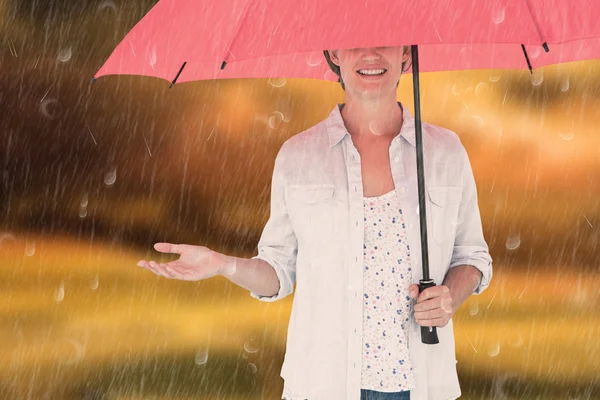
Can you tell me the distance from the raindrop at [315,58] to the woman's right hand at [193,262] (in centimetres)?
113

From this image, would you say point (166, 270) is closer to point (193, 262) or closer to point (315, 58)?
point (193, 262)

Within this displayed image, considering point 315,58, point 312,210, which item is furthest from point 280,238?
point 315,58

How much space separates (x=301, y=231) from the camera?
333 cm

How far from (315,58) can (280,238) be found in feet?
3.06

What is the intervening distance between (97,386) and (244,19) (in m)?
5.16

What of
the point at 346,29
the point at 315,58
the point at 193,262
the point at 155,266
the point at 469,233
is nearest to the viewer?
the point at 346,29

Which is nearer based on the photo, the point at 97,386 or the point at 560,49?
the point at 560,49

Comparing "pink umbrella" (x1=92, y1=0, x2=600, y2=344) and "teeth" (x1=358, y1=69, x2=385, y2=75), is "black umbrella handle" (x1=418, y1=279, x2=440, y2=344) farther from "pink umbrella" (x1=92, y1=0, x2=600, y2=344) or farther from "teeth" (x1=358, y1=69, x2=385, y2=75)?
"teeth" (x1=358, y1=69, x2=385, y2=75)

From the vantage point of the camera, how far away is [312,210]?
130 inches

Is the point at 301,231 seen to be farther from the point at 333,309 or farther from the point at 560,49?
the point at 560,49

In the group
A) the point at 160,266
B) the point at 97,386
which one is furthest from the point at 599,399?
the point at 160,266

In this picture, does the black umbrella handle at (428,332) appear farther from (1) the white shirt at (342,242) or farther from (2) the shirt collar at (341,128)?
(2) the shirt collar at (341,128)

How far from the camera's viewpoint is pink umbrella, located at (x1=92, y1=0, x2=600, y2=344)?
2730mm

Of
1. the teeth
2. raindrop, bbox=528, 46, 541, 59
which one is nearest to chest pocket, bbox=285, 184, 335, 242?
the teeth
